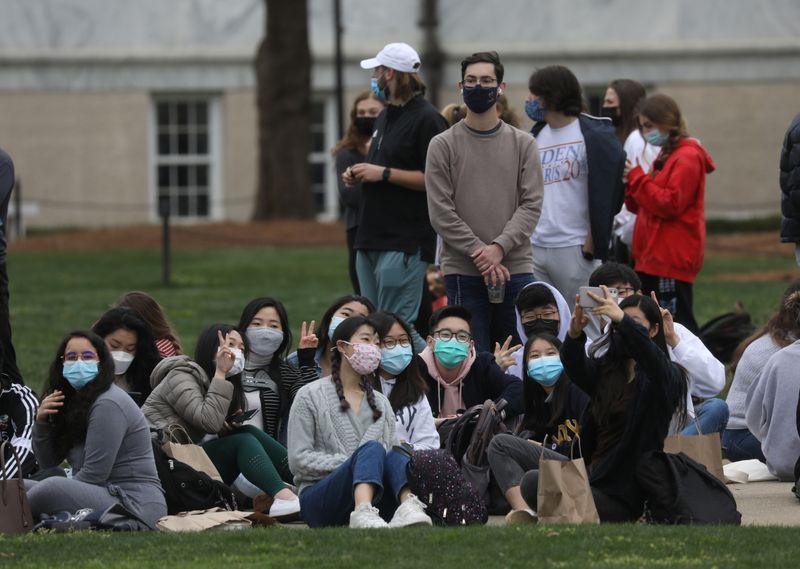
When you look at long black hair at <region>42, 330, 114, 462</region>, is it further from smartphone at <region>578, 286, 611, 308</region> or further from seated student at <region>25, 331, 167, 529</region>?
smartphone at <region>578, 286, 611, 308</region>

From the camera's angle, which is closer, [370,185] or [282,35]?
[370,185]

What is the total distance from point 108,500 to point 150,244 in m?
20.8

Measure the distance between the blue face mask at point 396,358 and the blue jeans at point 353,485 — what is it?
2.64 feet

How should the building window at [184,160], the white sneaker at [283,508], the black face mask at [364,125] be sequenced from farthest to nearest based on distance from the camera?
the building window at [184,160], the black face mask at [364,125], the white sneaker at [283,508]

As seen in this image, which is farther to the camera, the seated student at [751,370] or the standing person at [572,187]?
the standing person at [572,187]

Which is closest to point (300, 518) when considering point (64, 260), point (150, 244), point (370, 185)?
point (370, 185)

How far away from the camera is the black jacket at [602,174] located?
429 inches

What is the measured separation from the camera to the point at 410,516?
7.92 m

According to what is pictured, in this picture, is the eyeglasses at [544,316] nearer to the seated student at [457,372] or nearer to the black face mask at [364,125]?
the seated student at [457,372]

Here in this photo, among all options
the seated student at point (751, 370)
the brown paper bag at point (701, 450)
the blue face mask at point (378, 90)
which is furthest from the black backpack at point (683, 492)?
the blue face mask at point (378, 90)

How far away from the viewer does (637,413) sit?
8.12m

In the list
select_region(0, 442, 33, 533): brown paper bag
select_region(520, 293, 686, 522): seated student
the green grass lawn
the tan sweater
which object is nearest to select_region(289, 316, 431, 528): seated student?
the green grass lawn

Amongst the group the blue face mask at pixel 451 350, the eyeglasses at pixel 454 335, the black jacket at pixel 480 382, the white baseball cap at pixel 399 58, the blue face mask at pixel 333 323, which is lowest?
the black jacket at pixel 480 382

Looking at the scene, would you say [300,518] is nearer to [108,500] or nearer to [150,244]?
[108,500]
